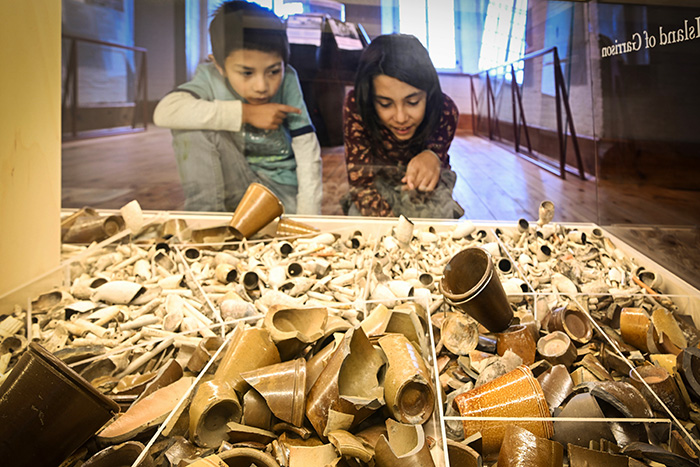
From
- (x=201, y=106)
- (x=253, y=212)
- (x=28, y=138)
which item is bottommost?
(x=253, y=212)

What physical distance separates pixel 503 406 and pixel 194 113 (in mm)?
3123

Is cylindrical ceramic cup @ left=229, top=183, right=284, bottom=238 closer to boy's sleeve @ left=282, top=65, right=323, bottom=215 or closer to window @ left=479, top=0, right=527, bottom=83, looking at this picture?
boy's sleeve @ left=282, top=65, right=323, bottom=215

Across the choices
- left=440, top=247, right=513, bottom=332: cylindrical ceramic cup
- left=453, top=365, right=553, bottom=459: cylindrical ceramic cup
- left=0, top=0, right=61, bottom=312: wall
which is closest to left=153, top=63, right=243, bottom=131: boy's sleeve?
left=0, top=0, right=61, bottom=312: wall

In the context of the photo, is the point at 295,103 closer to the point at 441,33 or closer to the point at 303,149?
the point at 303,149

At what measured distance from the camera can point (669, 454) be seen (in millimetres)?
1316

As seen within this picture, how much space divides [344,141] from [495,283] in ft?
7.47

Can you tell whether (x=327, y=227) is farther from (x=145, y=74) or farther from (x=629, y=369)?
(x=629, y=369)

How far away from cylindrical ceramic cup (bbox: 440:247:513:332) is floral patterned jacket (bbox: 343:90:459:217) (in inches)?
78.7

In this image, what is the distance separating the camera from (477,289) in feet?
5.70

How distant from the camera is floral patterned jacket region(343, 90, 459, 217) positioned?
3783 mm

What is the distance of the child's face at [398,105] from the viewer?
12.3ft

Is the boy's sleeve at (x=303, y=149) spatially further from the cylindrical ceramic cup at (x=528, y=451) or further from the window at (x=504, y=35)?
the cylindrical ceramic cup at (x=528, y=451)

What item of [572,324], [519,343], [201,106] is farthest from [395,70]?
[519,343]

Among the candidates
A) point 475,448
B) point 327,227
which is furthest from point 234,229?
point 475,448
